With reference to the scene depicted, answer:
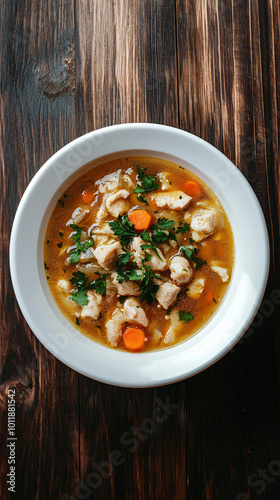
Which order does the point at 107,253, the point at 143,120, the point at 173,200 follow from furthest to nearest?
the point at 143,120, the point at 173,200, the point at 107,253

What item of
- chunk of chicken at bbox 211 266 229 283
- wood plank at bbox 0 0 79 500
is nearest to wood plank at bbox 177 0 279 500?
chunk of chicken at bbox 211 266 229 283

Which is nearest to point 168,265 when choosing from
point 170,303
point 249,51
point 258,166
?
point 170,303

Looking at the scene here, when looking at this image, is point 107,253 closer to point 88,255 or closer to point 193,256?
point 88,255

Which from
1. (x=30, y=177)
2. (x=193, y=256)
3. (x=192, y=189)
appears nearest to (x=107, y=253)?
(x=193, y=256)

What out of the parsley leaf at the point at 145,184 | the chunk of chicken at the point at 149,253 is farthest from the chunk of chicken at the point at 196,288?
the parsley leaf at the point at 145,184

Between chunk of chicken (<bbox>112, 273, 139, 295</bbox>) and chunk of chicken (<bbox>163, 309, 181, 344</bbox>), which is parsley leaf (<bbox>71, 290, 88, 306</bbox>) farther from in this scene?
chunk of chicken (<bbox>163, 309, 181, 344</bbox>)

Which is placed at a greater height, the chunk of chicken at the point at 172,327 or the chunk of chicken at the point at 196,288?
the chunk of chicken at the point at 196,288

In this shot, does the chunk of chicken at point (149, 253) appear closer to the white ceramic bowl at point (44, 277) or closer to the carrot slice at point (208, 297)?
the carrot slice at point (208, 297)

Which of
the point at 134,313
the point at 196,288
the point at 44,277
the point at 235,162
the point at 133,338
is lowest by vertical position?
the point at 133,338
